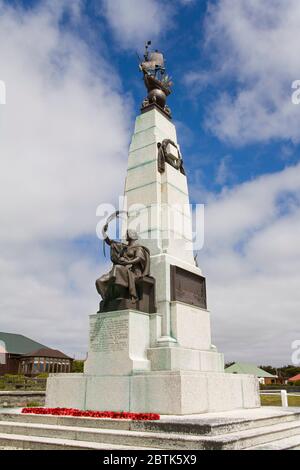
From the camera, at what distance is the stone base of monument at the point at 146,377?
11047 millimetres

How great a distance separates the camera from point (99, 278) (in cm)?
1366

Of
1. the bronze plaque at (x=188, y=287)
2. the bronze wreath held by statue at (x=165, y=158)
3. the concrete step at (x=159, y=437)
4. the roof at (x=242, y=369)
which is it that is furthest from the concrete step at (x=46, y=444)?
the roof at (x=242, y=369)

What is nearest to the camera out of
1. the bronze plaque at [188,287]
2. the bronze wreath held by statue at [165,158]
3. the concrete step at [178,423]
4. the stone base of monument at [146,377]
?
the concrete step at [178,423]

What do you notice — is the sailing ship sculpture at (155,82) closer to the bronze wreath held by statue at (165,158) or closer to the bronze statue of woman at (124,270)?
the bronze wreath held by statue at (165,158)

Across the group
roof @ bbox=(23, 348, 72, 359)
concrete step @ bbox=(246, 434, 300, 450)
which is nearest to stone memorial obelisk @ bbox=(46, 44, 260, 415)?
concrete step @ bbox=(246, 434, 300, 450)

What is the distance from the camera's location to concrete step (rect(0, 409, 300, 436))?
25.7 ft

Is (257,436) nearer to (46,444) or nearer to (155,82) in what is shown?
(46,444)

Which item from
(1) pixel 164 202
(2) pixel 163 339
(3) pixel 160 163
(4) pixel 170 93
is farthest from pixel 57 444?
(4) pixel 170 93

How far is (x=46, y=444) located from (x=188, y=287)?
777 centimetres

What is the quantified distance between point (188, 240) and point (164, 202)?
5.95ft

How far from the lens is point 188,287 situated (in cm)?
1470

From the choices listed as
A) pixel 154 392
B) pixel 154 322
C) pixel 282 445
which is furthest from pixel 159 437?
pixel 154 322

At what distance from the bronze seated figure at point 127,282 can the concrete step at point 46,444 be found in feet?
16.2
